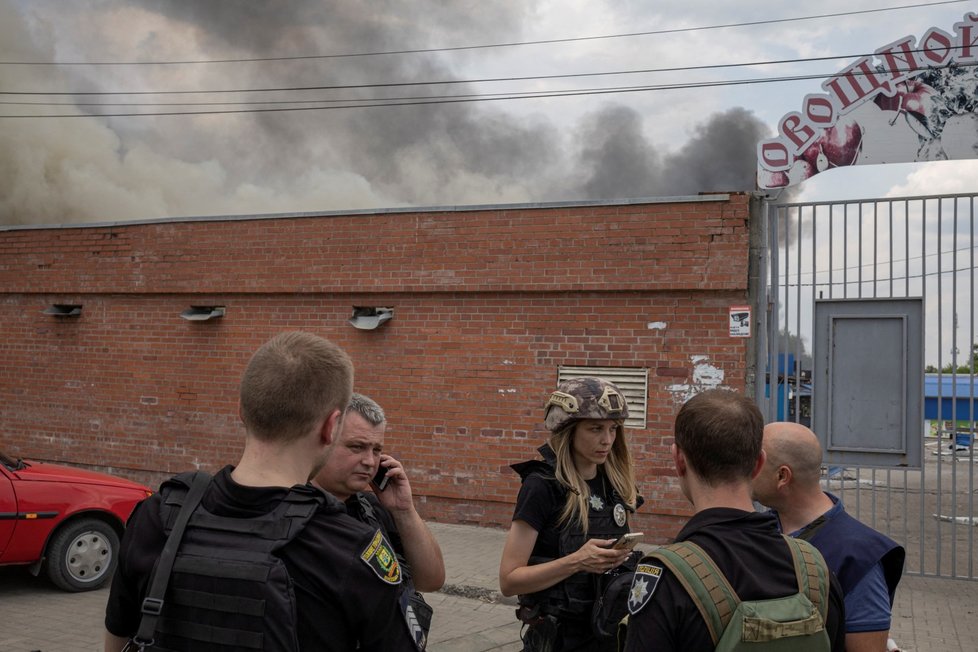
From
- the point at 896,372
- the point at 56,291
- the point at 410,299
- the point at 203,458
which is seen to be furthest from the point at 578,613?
the point at 56,291

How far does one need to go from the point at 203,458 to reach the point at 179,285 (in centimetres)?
235

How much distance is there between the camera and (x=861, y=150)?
7723 mm

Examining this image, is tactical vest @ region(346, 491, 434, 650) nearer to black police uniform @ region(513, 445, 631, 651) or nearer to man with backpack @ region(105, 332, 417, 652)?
man with backpack @ region(105, 332, 417, 652)

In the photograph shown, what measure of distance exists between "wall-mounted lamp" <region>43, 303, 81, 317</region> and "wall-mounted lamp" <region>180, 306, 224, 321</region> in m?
1.95

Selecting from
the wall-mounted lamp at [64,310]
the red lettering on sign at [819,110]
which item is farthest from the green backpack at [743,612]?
the wall-mounted lamp at [64,310]

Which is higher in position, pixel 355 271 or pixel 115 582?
pixel 355 271

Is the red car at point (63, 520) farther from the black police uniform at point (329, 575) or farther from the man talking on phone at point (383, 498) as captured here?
the black police uniform at point (329, 575)

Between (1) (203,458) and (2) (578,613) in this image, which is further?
(1) (203,458)

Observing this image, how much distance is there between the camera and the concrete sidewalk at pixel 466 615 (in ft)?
18.6

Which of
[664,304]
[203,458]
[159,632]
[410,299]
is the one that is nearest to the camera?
[159,632]

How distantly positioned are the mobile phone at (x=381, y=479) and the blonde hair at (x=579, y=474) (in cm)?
83

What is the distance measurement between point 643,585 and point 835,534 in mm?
888

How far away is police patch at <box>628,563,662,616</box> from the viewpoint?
1.83m

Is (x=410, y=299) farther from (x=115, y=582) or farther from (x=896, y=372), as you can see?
(x=115, y=582)
